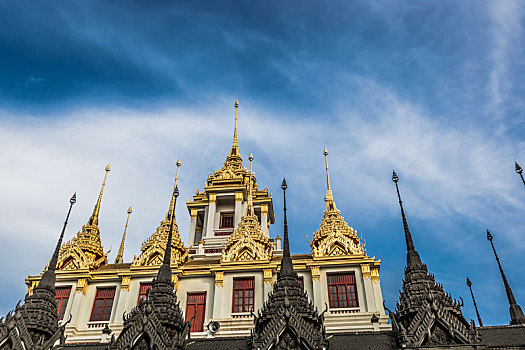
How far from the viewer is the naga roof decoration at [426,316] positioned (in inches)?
648

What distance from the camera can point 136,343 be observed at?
1761 cm

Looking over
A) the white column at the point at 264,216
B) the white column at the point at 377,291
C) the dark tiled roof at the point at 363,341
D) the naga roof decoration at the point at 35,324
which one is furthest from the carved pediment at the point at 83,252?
the dark tiled roof at the point at 363,341

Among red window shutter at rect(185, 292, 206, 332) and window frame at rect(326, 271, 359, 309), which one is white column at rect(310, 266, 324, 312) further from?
red window shutter at rect(185, 292, 206, 332)

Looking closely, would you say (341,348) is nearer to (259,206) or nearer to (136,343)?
(136,343)

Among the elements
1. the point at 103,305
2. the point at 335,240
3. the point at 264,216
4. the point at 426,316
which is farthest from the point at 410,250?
the point at 264,216

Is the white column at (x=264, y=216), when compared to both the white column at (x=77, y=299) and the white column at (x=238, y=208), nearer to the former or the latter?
the white column at (x=238, y=208)

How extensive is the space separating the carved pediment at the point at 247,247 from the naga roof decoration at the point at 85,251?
9.93 m

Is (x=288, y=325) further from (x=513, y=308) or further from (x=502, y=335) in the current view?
(x=513, y=308)

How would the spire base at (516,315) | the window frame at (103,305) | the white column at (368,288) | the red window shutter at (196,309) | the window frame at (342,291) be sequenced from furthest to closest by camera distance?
the window frame at (103,305)
the red window shutter at (196,309)
the window frame at (342,291)
the white column at (368,288)
the spire base at (516,315)

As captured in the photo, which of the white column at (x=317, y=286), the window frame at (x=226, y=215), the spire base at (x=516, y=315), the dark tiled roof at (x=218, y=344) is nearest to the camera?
the dark tiled roof at (x=218, y=344)

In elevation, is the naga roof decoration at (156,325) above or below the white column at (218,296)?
below

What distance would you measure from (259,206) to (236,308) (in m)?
18.0

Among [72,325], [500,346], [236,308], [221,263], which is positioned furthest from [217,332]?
[500,346]

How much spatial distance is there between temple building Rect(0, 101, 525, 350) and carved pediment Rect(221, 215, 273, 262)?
9 centimetres
